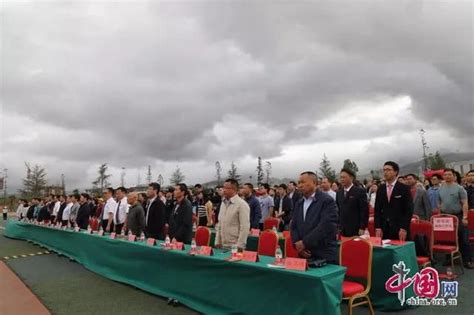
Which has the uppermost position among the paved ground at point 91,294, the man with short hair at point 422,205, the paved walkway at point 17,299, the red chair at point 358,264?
the man with short hair at point 422,205

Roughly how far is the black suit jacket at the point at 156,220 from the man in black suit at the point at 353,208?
2.75 m

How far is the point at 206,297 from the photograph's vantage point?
3.61m

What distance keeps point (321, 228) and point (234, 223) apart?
1.39 m

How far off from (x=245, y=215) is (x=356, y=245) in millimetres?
1393

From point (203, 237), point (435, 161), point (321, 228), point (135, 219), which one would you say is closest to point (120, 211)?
point (135, 219)

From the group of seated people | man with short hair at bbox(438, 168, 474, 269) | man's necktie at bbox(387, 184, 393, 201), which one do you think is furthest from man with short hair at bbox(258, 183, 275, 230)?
man's necktie at bbox(387, 184, 393, 201)

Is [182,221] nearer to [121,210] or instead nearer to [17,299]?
[17,299]

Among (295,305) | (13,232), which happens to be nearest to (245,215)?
(295,305)

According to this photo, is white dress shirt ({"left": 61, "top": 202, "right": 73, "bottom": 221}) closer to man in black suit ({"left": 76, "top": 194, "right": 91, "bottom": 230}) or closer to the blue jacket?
man in black suit ({"left": 76, "top": 194, "right": 91, "bottom": 230})

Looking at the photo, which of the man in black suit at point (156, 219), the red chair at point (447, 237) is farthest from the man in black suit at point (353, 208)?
the man in black suit at point (156, 219)

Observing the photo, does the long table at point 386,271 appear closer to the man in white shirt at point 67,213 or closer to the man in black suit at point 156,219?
the man in black suit at point 156,219

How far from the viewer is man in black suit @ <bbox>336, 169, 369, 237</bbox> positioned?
4.68 meters

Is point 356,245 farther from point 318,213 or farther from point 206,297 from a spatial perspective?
point 206,297

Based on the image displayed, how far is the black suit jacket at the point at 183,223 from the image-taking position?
4.97 meters
